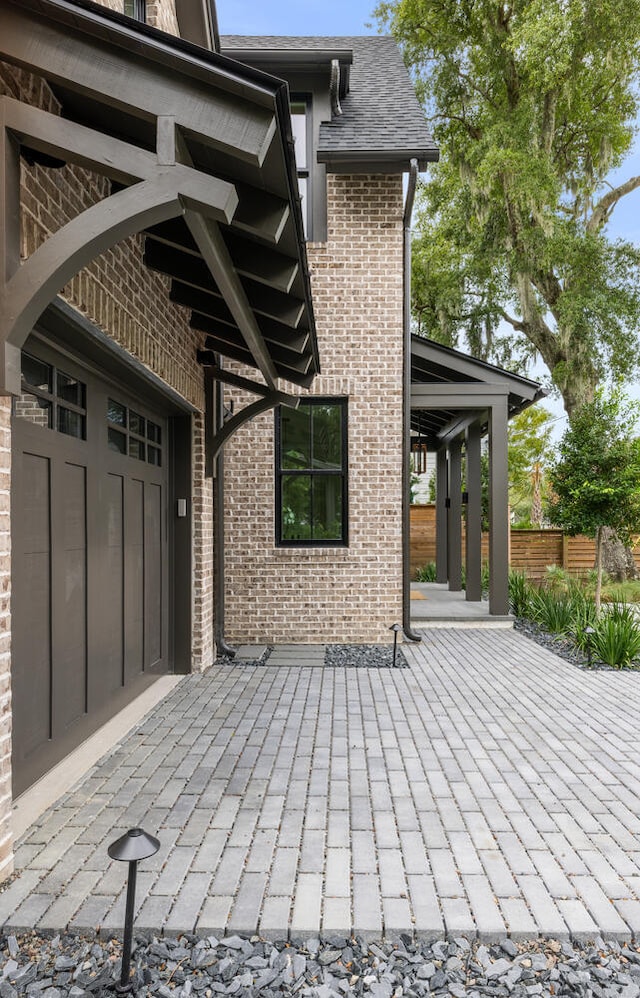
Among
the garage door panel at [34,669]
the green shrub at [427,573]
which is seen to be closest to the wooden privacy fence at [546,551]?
the green shrub at [427,573]

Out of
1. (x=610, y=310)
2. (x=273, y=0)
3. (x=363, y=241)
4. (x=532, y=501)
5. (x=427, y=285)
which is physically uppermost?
(x=273, y=0)

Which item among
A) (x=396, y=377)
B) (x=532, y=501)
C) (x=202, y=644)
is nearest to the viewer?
(x=202, y=644)

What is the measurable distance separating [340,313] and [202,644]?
153 inches

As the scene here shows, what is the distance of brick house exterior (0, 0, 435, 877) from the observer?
114 inches

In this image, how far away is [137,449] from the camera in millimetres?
5254

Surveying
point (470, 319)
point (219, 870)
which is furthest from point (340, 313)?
point (470, 319)

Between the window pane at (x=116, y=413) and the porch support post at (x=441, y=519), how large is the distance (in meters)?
8.75

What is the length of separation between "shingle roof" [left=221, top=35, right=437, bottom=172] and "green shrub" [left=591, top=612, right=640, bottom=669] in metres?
5.25

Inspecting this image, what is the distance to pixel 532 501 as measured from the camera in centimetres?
2644

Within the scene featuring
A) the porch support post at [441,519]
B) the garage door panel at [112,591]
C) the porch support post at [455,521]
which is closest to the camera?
the garage door panel at [112,591]

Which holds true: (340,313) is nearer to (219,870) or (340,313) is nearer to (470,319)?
(219,870)

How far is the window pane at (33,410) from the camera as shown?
322 cm

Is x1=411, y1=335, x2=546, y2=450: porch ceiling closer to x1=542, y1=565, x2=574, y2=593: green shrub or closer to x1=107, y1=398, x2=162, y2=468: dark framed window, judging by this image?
x1=107, y1=398, x2=162, y2=468: dark framed window

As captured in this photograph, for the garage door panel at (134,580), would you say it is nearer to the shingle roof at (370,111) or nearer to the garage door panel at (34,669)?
the garage door panel at (34,669)
